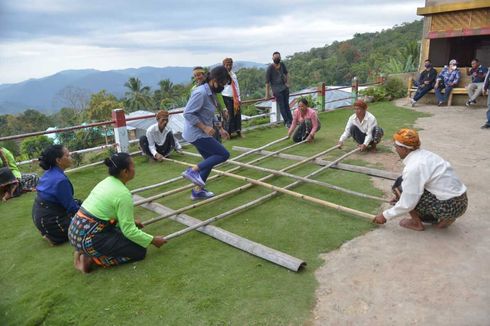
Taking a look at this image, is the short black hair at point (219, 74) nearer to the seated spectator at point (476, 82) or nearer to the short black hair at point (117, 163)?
the short black hair at point (117, 163)

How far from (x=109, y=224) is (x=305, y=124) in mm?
5238

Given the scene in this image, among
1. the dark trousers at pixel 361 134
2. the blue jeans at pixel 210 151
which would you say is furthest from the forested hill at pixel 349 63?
the blue jeans at pixel 210 151

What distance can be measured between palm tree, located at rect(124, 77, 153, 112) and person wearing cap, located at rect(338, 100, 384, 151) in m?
47.4

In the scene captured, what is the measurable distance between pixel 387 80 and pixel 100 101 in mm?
36130

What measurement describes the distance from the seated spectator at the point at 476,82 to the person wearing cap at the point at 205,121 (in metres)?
9.63

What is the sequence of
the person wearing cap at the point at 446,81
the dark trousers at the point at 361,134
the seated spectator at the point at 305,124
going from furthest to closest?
1. the person wearing cap at the point at 446,81
2. the seated spectator at the point at 305,124
3. the dark trousers at the point at 361,134

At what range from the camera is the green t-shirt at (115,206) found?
299 cm

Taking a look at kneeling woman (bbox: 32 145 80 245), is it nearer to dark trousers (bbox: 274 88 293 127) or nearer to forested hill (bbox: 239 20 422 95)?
dark trousers (bbox: 274 88 293 127)

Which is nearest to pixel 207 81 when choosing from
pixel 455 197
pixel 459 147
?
pixel 455 197

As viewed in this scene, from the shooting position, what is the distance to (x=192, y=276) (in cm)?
308

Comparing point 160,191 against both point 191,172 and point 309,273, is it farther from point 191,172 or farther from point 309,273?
point 309,273

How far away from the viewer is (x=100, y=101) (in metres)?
41.7

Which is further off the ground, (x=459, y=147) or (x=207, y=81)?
(x=207, y=81)

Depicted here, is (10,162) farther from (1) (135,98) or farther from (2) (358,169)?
(1) (135,98)
